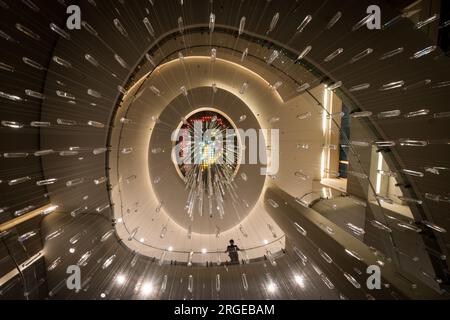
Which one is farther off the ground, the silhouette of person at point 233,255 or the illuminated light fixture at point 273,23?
the illuminated light fixture at point 273,23

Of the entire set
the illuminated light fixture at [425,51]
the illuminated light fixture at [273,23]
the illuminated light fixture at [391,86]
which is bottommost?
the illuminated light fixture at [391,86]

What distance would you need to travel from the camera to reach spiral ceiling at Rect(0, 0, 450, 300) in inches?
106

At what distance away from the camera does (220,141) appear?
5262 mm

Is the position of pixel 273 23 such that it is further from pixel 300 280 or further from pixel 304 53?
pixel 300 280

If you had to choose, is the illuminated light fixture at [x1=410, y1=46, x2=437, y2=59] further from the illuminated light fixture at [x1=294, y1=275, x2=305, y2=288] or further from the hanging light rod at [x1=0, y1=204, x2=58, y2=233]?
the hanging light rod at [x1=0, y1=204, x2=58, y2=233]

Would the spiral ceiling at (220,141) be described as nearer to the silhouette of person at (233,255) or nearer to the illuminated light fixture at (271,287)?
the illuminated light fixture at (271,287)

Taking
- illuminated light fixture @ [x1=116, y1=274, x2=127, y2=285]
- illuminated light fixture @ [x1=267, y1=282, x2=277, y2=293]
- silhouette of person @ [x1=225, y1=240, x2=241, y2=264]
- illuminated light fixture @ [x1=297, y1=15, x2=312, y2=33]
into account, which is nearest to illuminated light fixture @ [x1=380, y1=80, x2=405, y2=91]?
illuminated light fixture @ [x1=297, y1=15, x2=312, y2=33]

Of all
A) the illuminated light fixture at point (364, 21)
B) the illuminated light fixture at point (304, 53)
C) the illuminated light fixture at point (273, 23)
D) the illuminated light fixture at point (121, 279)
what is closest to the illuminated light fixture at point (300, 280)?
the illuminated light fixture at point (121, 279)

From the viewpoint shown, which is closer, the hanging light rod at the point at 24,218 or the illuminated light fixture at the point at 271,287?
the hanging light rod at the point at 24,218

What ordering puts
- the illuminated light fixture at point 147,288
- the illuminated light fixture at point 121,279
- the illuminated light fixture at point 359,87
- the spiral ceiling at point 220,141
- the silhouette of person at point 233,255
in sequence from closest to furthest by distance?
the spiral ceiling at point 220,141, the illuminated light fixture at point 359,87, the illuminated light fixture at point 147,288, the illuminated light fixture at point 121,279, the silhouette of person at point 233,255

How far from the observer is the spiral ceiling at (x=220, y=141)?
2.71 m

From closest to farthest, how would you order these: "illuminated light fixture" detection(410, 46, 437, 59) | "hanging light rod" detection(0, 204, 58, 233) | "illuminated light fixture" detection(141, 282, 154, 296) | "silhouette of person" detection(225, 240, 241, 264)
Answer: "illuminated light fixture" detection(410, 46, 437, 59)
"hanging light rod" detection(0, 204, 58, 233)
"illuminated light fixture" detection(141, 282, 154, 296)
"silhouette of person" detection(225, 240, 241, 264)
